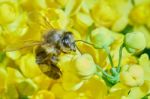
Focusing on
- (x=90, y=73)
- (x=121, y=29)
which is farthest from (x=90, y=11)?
(x=90, y=73)

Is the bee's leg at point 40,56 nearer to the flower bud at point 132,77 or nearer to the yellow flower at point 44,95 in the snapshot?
the yellow flower at point 44,95

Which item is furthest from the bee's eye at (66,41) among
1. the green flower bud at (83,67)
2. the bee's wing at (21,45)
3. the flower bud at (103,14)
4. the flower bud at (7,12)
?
the flower bud at (103,14)

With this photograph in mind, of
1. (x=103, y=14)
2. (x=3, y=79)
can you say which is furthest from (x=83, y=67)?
(x=103, y=14)

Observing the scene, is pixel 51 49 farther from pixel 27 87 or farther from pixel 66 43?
pixel 27 87

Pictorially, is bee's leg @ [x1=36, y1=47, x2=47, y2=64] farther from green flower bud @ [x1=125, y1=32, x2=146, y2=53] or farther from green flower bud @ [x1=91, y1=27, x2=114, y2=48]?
green flower bud @ [x1=125, y1=32, x2=146, y2=53]

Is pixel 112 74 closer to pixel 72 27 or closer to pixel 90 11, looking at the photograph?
pixel 72 27
